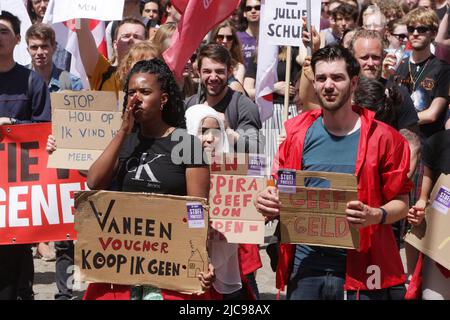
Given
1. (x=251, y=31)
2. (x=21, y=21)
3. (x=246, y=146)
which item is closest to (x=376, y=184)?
(x=246, y=146)

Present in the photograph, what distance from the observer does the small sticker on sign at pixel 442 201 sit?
5.99 m

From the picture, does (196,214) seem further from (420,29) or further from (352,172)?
(420,29)

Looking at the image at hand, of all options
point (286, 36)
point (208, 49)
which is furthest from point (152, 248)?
point (286, 36)

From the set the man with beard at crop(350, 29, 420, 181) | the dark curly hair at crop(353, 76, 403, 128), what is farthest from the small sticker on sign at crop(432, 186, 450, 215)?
the dark curly hair at crop(353, 76, 403, 128)

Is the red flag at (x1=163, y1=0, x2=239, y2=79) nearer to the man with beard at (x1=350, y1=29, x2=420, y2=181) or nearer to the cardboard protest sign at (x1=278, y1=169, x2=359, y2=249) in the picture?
the man with beard at (x1=350, y1=29, x2=420, y2=181)

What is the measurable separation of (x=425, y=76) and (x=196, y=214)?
467 cm

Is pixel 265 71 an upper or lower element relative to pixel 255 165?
upper

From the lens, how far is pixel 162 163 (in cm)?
542

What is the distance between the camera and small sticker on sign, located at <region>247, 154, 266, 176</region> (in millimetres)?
6539

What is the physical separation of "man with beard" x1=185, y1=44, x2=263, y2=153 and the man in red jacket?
1.68 m

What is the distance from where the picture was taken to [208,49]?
7.37m

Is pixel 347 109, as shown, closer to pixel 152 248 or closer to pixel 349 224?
pixel 349 224

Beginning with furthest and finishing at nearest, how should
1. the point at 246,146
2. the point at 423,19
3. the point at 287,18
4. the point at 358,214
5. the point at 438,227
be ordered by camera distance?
the point at 423,19
the point at 287,18
the point at 246,146
the point at 438,227
the point at 358,214

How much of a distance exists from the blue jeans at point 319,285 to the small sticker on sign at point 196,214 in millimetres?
596
